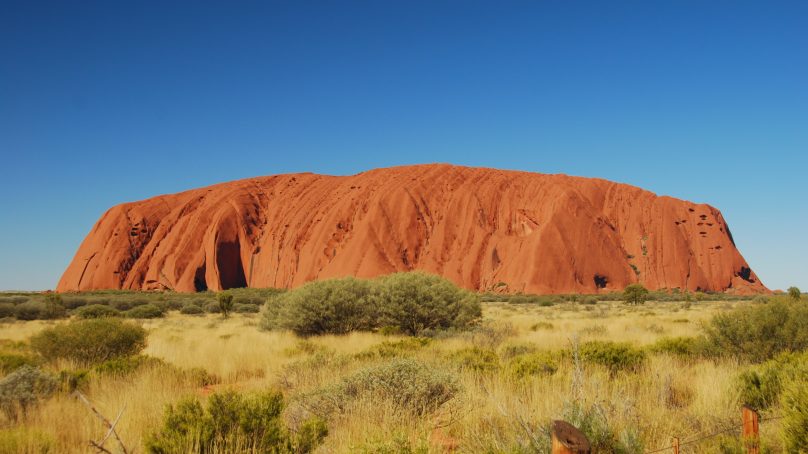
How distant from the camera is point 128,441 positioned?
5.09m

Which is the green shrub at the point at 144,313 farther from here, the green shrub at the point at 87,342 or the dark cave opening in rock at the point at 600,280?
the dark cave opening in rock at the point at 600,280

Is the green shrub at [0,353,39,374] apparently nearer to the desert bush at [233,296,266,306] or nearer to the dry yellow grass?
the dry yellow grass

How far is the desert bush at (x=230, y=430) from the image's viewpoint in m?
4.21

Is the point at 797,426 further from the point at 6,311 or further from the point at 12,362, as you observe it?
the point at 6,311

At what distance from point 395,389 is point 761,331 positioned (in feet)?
25.4

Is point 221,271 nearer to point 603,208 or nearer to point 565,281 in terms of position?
point 565,281

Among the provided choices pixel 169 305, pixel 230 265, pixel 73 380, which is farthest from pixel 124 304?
pixel 73 380

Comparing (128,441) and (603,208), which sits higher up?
(603,208)

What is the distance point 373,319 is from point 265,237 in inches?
2416

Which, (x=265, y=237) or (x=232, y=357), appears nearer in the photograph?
(x=232, y=357)

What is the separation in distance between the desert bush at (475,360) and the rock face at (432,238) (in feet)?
171

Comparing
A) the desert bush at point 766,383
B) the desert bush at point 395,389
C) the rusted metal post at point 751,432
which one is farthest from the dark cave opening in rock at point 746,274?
the rusted metal post at point 751,432

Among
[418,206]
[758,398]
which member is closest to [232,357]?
[758,398]

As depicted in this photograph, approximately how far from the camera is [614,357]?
29.1 ft
